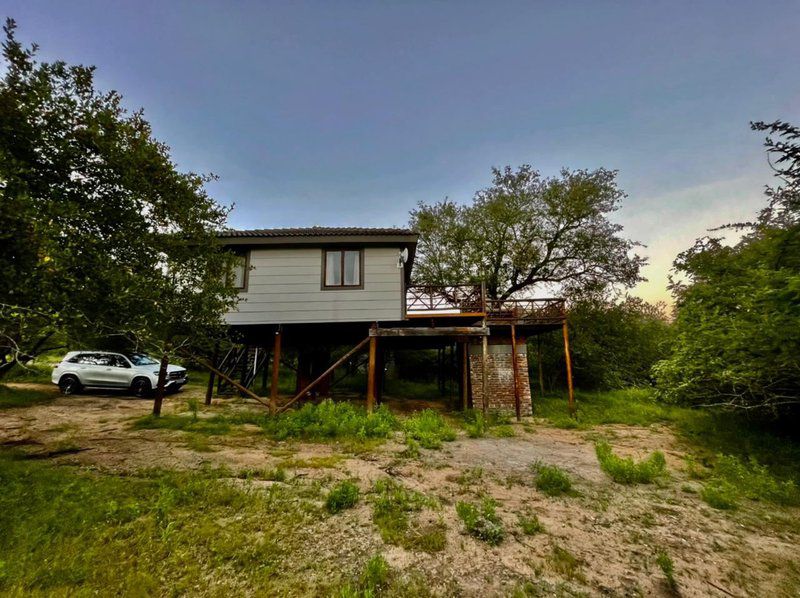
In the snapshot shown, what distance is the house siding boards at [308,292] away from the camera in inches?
442

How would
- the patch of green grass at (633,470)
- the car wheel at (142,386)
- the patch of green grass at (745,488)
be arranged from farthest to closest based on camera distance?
the car wheel at (142,386), the patch of green grass at (633,470), the patch of green grass at (745,488)

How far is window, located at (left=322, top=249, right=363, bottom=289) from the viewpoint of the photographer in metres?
11.4

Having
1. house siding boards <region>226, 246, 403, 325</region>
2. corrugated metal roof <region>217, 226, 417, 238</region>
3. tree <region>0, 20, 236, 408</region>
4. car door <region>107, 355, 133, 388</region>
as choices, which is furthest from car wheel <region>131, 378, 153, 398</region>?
tree <region>0, 20, 236, 408</region>

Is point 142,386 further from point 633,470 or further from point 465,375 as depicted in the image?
point 633,470

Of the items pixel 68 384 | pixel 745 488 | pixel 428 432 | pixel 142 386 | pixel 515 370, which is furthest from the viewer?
pixel 142 386

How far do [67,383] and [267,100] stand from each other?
16237mm

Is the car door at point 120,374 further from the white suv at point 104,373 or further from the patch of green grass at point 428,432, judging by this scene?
the patch of green grass at point 428,432

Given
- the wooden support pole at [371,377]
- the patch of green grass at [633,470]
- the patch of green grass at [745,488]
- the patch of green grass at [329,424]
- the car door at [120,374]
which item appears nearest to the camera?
the patch of green grass at [745,488]

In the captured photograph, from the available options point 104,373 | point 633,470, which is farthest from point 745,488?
point 104,373

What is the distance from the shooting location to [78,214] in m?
4.83

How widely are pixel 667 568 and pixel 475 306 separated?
400 inches

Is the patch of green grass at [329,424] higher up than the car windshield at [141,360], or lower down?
lower down

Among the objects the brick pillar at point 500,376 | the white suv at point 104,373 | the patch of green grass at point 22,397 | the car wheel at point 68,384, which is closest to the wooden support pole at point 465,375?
the brick pillar at point 500,376

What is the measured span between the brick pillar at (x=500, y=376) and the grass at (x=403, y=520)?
938 cm
